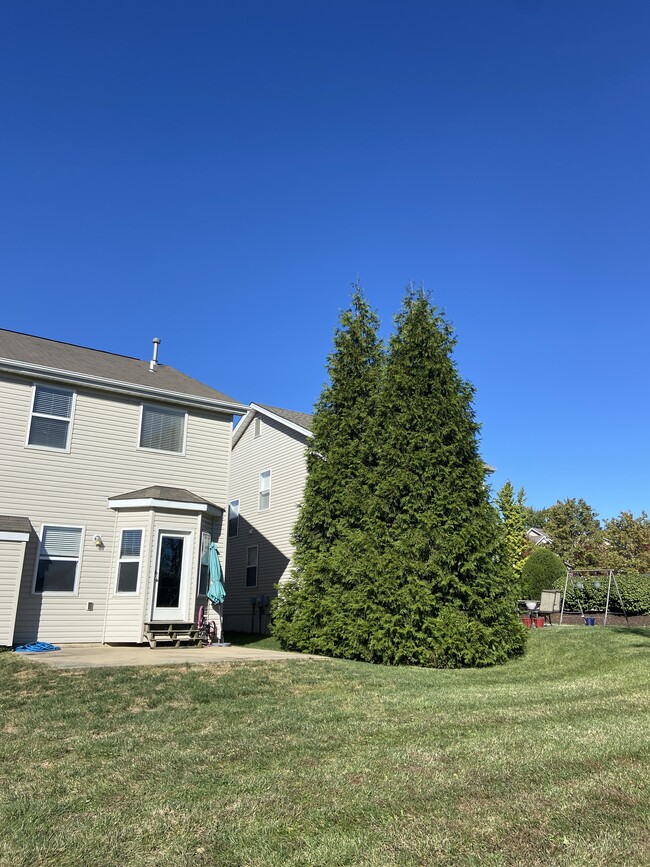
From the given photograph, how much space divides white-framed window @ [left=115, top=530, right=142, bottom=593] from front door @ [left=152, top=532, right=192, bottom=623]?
1.56ft

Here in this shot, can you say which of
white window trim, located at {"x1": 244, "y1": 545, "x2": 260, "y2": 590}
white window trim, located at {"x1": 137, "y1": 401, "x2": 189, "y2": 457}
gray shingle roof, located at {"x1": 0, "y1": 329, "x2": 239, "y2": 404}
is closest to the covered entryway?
white window trim, located at {"x1": 137, "y1": 401, "x2": 189, "y2": 457}

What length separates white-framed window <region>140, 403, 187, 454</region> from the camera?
14992 mm

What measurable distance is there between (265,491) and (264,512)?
0.76m

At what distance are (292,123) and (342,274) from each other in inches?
183

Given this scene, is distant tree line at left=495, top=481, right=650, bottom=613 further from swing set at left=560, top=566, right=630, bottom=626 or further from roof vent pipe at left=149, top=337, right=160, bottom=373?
roof vent pipe at left=149, top=337, right=160, bottom=373

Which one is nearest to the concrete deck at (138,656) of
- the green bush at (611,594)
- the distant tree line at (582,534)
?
the green bush at (611,594)

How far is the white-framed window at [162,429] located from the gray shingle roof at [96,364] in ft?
1.95

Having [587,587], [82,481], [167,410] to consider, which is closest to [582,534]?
[587,587]

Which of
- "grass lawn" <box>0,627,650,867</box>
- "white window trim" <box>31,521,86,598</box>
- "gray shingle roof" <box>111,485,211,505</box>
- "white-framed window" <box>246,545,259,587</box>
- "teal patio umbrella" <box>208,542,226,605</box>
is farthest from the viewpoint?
"white-framed window" <box>246,545,259,587</box>

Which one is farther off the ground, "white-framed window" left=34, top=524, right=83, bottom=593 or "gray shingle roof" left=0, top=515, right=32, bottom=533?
"gray shingle roof" left=0, top=515, right=32, bottom=533

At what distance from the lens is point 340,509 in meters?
13.9

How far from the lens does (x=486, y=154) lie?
53.2ft

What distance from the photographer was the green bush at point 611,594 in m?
19.2

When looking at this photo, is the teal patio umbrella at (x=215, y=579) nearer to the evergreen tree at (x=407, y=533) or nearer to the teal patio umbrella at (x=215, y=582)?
the teal patio umbrella at (x=215, y=582)
